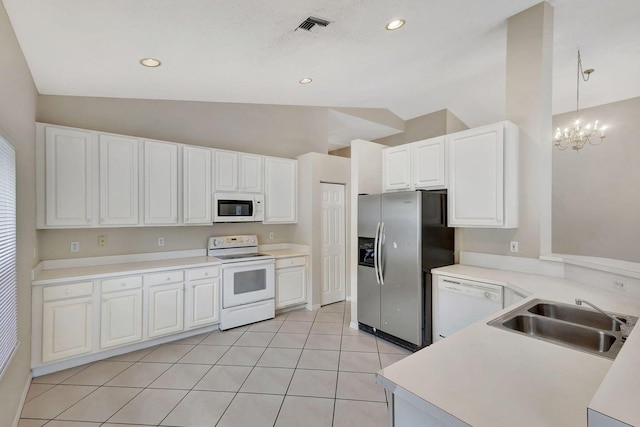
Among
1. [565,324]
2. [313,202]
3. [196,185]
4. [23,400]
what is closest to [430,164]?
[313,202]

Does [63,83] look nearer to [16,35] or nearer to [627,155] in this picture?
[16,35]

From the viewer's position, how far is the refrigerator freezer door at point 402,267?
299 cm

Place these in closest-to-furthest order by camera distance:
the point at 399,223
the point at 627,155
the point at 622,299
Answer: the point at 622,299, the point at 399,223, the point at 627,155

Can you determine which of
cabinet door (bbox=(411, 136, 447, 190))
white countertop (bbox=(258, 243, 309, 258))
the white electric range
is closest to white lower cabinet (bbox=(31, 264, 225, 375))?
the white electric range

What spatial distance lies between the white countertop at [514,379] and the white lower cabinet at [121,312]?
287 centimetres

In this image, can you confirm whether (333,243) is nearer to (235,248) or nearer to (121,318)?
(235,248)

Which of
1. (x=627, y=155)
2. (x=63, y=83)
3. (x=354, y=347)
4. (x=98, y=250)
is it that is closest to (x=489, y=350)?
(x=354, y=347)

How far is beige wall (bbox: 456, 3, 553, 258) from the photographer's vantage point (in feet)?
8.91

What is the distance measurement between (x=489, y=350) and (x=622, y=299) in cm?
143

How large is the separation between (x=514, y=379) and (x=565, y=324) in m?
0.86

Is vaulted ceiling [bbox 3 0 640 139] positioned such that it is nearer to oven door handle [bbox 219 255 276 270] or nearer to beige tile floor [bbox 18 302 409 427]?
oven door handle [bbox 219 255 276 270]

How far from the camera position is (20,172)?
224 centimetres

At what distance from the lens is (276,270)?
4.19 metres

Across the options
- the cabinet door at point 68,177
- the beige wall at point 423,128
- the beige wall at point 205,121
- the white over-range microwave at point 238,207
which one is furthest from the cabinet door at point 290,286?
the beige wall at point 423,128
